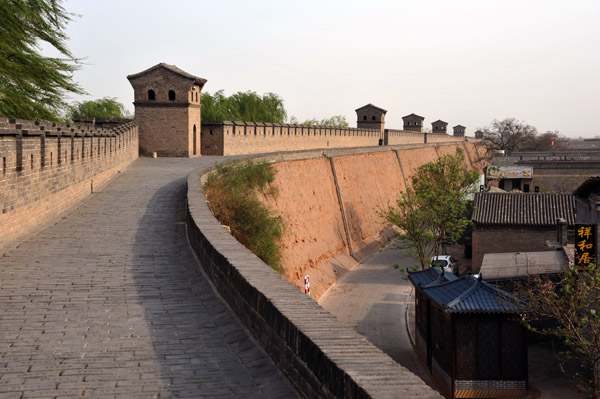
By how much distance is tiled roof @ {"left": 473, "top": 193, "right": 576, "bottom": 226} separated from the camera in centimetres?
2325

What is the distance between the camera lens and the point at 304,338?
4.02 meters

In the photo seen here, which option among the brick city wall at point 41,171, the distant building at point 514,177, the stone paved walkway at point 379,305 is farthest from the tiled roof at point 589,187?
the distant building at point 514,177

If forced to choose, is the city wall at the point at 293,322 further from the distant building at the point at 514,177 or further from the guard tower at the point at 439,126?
the guard tower at the point at 439,126

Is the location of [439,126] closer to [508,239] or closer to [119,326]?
[508,239]

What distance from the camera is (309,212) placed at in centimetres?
2639

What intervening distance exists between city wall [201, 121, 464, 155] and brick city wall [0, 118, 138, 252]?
12377 millimetres

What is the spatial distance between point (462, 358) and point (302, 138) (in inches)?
961

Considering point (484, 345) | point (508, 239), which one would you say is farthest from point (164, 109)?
point (484, 345)

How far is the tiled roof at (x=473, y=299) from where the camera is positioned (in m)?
12.8

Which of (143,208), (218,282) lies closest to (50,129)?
(143,208)

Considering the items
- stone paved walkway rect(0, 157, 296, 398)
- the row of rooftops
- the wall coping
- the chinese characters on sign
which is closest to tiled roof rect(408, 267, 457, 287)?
the row of rooftops

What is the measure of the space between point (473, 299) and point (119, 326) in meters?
8.97

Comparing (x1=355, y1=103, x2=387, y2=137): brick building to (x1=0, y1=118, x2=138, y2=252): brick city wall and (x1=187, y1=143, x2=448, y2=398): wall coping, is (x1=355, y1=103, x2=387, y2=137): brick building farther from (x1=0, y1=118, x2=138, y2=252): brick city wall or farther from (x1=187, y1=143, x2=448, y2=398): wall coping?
(x1=187, y1=143, x2=448, y2=398): wall coping

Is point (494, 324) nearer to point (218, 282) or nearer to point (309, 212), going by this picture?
point (218, 282)
